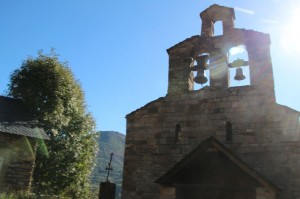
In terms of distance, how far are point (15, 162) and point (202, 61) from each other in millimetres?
10701

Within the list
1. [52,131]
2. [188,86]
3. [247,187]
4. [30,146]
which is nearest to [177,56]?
[188,86]

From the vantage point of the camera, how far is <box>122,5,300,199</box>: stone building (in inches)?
348

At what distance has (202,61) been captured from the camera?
→ 1138cm

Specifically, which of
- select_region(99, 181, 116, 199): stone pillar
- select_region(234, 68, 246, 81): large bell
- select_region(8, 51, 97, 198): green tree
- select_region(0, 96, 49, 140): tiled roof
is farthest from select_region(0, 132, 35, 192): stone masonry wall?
select_region(234, 68, 246, 81): large bell

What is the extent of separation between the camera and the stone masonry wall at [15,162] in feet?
51.9

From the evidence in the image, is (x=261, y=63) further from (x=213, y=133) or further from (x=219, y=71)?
(x=213, y=133)

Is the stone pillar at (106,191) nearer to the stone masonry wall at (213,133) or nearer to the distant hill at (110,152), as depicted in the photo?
the stone masonry wall at (213,133)

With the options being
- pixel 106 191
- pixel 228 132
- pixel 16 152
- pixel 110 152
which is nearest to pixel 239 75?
pixel 228 132

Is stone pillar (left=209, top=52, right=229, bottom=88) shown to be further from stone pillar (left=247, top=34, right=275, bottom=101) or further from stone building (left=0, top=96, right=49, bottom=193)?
stone building (left=0, top=96, right=49, bottom=193)

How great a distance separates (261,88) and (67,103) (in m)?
15.9

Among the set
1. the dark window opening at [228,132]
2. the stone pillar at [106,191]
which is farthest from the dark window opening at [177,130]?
the stone pillar at [106,191]

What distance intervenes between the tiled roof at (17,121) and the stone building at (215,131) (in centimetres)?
748

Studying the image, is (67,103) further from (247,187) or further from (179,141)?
(247,187)

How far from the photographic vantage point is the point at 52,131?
2088cm
